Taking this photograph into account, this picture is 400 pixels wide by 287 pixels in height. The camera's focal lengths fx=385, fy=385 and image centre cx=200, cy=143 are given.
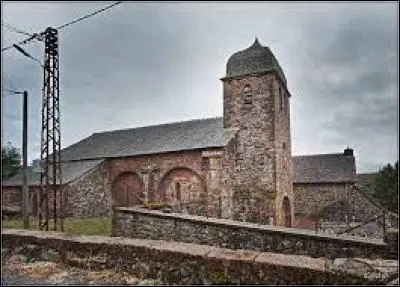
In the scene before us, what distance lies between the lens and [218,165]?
73.1 ft

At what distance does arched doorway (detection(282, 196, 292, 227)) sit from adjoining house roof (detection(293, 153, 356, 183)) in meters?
11.6

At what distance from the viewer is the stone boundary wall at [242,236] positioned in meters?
7.67

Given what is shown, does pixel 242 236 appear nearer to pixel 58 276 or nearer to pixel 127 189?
pixel 58 276

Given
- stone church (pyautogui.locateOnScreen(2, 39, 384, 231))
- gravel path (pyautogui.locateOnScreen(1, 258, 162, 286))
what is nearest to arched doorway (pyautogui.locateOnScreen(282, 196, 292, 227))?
stone church (pyautogui.locateOnScreen(2, 39, 384, 231))

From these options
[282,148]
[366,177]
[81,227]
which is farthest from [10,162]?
[366,177]

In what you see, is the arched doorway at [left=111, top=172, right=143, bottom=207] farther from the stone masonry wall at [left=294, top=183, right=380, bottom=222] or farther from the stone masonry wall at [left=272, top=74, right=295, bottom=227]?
the stone masonry wall at [left=294, top=183, right=380, bottom=222]

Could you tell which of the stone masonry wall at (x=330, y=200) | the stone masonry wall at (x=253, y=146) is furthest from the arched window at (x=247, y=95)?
the stone masonry wall at (x=330, y=200)

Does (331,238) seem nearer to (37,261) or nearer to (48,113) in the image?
(37,261)

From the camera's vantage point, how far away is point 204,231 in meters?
10.5

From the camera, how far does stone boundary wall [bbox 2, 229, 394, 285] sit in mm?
4461

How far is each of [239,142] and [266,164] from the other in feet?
7.18

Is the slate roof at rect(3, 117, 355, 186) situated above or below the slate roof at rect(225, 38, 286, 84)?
below

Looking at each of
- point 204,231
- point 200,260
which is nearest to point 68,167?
point 204,231

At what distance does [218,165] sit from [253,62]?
22.5 ft
